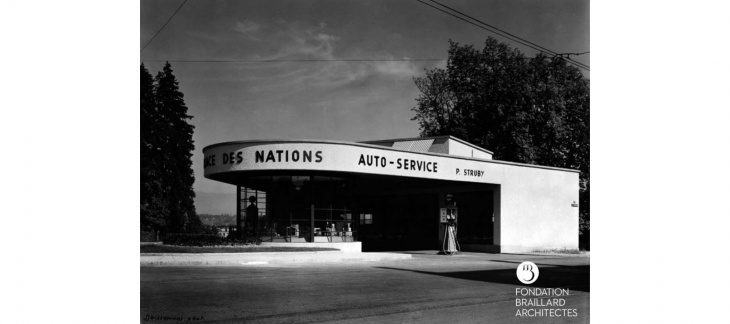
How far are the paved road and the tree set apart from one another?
9.99ft

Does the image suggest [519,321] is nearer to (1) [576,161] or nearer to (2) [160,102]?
(2) [160,102]

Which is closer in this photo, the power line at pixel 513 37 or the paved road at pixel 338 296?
the paved road at pixel 338 296

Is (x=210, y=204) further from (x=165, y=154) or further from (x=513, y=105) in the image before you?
(x=513, y=105)

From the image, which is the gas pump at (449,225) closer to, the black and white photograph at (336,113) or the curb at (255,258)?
the curb at (255,258)

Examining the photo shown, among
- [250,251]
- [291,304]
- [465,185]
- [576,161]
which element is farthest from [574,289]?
[465,185]

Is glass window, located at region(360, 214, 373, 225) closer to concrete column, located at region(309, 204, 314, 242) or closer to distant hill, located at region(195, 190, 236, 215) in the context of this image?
concrete column, located at region(309, 204, 314, 242)

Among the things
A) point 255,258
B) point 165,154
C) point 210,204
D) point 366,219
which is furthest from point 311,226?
point 165,154

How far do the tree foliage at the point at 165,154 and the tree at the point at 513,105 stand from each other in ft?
14.7

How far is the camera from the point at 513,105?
57.9 feet

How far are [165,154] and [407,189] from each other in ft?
59.7

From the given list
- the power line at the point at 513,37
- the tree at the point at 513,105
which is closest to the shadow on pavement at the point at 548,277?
the tree at the point at 513,105

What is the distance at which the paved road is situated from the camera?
29.0 feet

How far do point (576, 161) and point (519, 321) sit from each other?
7310 mm

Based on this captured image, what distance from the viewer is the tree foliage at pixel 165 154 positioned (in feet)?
32.6
